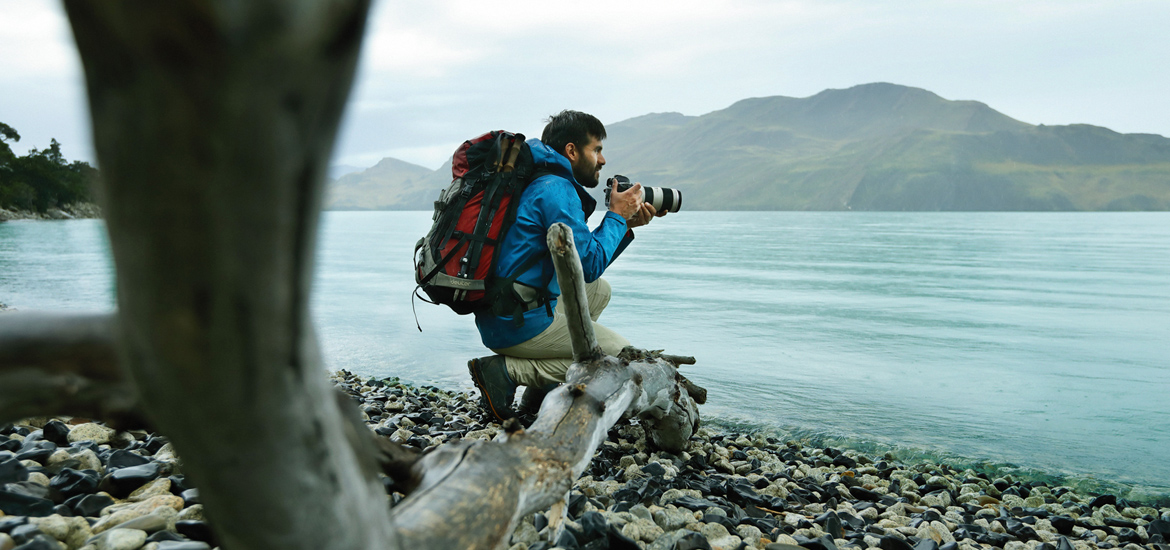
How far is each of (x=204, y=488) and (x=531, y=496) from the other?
4.50ft

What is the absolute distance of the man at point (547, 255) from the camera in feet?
15.2

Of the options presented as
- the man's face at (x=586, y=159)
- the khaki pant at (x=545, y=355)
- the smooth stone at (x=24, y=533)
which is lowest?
the smooth stone at (x=24, y=533)

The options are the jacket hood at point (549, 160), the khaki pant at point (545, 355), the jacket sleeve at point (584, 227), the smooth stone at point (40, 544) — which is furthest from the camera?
the khaki pant at point (545, 355)

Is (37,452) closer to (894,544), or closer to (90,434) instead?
(90,434)

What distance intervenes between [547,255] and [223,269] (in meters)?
4.05

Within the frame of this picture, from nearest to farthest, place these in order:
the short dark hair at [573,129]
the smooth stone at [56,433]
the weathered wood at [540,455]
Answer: the weathered wood at [540,455], the smooth stone at [56,433], the short dark hair at [573,129]

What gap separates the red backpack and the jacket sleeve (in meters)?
0.26

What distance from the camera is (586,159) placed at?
5.26 meters

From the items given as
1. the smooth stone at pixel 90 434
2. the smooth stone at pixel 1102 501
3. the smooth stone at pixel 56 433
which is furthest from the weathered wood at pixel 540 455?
the smooth stone at pixel 1102 501

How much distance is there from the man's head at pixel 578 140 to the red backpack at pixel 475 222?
1.96 feet

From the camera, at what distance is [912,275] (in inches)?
792

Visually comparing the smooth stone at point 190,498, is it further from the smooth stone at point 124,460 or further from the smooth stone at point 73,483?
the smooth stone at point 124,460

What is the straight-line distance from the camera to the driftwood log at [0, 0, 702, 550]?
58 centimetres

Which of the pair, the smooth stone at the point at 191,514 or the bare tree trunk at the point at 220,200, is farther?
the smooth stone at the point at 191,514
